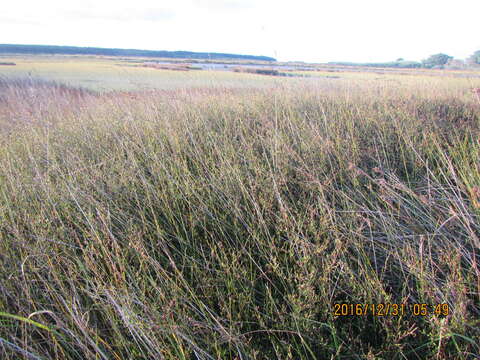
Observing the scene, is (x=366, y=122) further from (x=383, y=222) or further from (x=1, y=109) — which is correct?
(x=1, y=109)

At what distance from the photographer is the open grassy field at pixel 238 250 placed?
1095 mm

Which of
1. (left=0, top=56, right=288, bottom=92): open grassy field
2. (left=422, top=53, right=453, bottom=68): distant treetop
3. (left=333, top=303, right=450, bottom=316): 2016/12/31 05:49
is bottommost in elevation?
(left=333, top=303, right=450, bottom=316): 2016/12/31 05:49

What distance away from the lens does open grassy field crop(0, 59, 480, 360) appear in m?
1.09

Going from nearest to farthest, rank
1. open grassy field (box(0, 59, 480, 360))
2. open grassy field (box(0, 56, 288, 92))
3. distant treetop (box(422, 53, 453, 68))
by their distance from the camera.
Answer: open grassy field (box(0, 59, 480, 360)) → open grassy field (box(0, 56, 288, 92)) → distant treetop (box(422, 53, 453, 68))

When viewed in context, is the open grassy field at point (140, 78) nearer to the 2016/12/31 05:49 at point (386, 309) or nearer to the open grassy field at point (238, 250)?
the open grassy field at point (238, 250)

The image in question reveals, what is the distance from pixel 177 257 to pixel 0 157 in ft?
8.75

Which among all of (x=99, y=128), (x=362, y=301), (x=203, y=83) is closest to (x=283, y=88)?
(x=203, y=83)

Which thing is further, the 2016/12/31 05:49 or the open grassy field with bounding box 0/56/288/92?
the open grassy field with bounding box 0/56/288/92

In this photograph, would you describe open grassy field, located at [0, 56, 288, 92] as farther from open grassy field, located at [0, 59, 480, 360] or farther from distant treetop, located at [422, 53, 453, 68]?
distant treetop, located at [422, 53, 453, 68]

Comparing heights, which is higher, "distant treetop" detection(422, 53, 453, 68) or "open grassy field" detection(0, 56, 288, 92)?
"distant treetop" detection(422, 53, 453, 68)

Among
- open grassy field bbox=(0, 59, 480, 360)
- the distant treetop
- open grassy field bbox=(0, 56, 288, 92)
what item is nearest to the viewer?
open grassy field bbox=(0, 59, 480, 360)

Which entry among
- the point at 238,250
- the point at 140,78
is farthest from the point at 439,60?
the point at 238,250

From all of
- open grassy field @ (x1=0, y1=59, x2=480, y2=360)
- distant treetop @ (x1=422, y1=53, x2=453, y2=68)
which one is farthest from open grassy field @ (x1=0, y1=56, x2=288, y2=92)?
distant treetop @ (x1=422, y1=53, x2=453, y2=68)

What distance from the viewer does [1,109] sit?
17.2 feet
